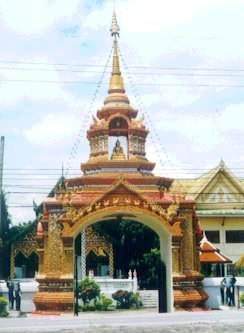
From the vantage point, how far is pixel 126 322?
822 inches

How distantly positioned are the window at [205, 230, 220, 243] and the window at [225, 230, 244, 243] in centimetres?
78

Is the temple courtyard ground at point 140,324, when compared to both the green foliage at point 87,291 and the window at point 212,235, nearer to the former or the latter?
the green foliage at point 87,291

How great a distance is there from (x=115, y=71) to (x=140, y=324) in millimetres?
16286

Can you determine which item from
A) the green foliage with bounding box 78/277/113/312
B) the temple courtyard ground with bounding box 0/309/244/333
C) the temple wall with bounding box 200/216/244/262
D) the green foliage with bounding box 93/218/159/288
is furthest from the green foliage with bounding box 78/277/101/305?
the temple wall with bounding box 200/216/244/262

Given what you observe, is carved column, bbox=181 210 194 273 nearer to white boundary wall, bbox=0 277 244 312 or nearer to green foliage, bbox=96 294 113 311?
white boundary wall, bbox=0 277 244 312

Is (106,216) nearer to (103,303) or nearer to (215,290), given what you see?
(103,303)

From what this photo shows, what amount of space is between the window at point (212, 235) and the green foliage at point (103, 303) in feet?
60.8

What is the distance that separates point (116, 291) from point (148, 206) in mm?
6900

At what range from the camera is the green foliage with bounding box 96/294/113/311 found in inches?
1101

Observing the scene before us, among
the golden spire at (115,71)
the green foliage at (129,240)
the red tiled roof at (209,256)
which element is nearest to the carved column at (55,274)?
the golden spire at (115,71)

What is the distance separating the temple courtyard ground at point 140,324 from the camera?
61.9ft

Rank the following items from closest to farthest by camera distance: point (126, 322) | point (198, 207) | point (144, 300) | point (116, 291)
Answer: point (126, 322)
point (116, 291)
point (144, 300)
point (198, 207)

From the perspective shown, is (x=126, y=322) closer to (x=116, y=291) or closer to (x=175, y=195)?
(x=175, y=195)

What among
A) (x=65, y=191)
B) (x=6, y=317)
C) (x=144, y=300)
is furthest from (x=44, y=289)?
(x=144, y=300)
